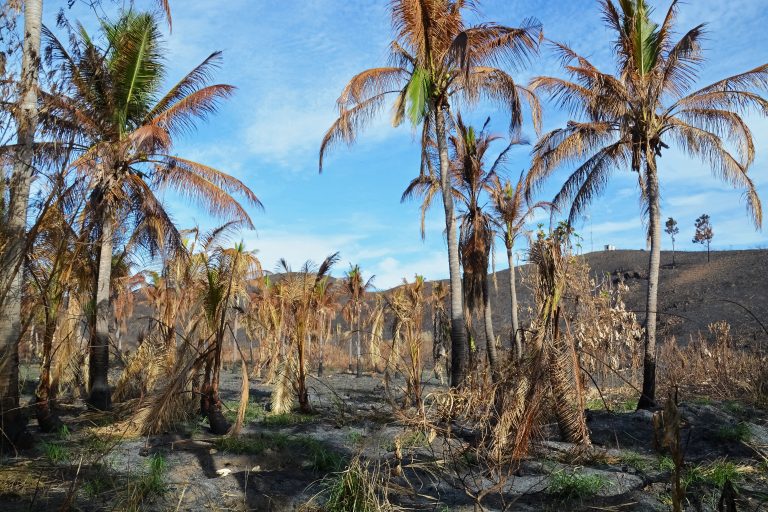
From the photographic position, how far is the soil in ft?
18.7

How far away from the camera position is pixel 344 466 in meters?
7.18

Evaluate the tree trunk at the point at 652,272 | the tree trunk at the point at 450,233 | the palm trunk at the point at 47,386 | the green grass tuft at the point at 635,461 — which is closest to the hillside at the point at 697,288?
the tree trunk at the point at 652,272

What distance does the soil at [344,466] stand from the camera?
18.7 ft

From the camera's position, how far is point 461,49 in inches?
432

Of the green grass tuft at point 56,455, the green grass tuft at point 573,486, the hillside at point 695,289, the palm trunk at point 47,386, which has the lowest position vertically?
the green grass tuft at point 573,486

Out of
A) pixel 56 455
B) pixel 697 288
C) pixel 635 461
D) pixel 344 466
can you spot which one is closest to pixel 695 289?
pixel 697 288

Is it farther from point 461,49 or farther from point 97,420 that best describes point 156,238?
point 461,49

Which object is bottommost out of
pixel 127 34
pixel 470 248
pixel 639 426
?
pixel 639 426

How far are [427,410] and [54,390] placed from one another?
780cm

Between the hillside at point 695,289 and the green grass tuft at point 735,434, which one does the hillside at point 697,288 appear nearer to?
the hillside at point 695,289

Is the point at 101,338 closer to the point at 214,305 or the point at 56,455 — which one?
→ the point at 214,305

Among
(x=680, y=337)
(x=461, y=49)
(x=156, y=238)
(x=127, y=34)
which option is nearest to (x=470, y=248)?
(x=461, y=49)

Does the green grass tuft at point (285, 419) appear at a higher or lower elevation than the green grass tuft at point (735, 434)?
higher

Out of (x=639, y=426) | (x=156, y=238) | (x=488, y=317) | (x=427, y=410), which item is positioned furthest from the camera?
(x=488, y=317)
